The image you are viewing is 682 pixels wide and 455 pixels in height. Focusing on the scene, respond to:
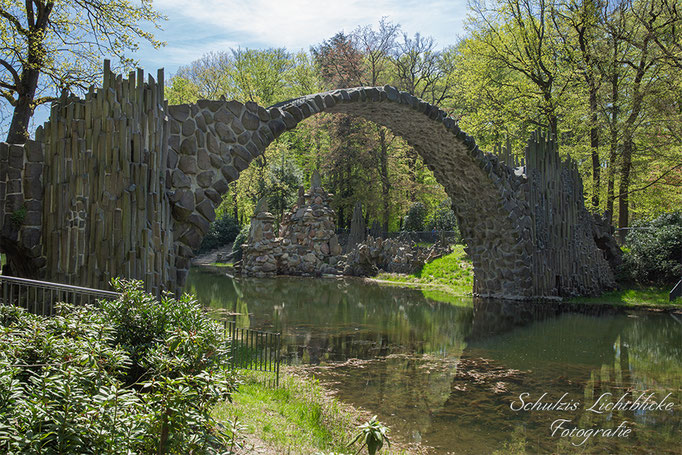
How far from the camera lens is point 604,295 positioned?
17.5m

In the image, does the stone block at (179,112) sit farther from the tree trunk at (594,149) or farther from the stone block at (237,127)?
the tree trunk at (594,149)

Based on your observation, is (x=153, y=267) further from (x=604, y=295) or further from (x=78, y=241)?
(x=604, y=295)

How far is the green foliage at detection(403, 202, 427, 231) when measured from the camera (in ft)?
103

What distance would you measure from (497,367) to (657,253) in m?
11.7

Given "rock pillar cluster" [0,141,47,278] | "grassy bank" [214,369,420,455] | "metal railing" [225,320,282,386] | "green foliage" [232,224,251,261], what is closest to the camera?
"grassy bank" [214,369,420,455]

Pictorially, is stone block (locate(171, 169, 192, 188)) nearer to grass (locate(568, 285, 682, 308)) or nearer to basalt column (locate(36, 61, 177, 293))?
basalt column (locate(36, 61, 177, 293))

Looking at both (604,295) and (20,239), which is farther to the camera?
(604,295)

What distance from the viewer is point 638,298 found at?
16.7 m

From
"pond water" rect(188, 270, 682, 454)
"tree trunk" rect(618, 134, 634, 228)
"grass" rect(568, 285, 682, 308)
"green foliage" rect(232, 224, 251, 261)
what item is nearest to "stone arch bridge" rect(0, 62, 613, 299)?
"pond water" rect(188, 270, 682, 454)

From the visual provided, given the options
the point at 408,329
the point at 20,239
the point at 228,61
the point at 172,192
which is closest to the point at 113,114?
the point at 172,192

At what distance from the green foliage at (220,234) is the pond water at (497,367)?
67.9 feet

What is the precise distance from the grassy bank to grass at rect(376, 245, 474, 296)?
13228 mm

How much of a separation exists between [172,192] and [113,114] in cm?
145

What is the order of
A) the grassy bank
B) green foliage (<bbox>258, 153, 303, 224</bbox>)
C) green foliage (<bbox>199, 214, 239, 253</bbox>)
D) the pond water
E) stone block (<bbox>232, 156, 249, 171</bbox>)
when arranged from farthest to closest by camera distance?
1. green foliage (<bbox>199, 214, 239, 253</bbox>)
2. green foliage (<bbox>258, 153, 303, 224</bbox>)
3. stone block (<bbox>232, 156, 249, 171</bbox>)
4. the pond water
5. the grassy bank
